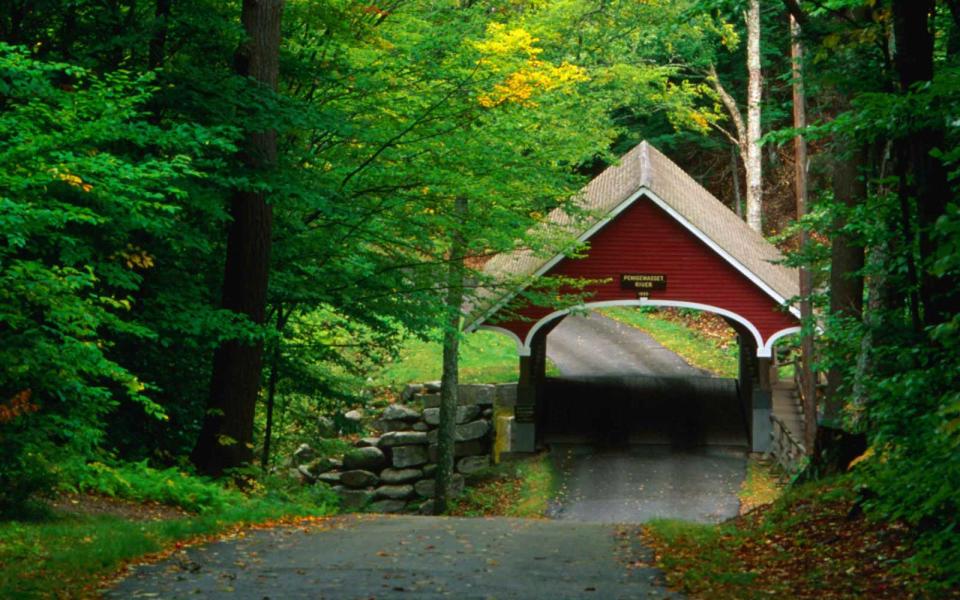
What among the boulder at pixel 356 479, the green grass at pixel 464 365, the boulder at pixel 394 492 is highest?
the green grass at pixel 464 365

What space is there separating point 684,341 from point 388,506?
15.6 metres

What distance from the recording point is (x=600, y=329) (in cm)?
4162

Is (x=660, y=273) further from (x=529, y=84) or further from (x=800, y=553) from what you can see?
(x=800, y=553)

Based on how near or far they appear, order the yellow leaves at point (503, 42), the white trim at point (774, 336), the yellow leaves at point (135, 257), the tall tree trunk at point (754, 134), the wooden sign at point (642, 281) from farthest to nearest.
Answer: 1. the tall tree trunk at point (754, 134)
2. the wooden sign at point (642, 281)
3. the white trim at point (774, 336)
4. the yellow leaves at point (503, 42)
5. the yellow leaves at point (135, 257)

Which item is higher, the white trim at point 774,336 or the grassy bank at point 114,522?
the white trim at point 774,336

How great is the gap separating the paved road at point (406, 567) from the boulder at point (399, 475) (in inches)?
585

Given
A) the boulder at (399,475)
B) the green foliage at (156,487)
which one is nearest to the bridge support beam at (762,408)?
the boulder at (399,475)

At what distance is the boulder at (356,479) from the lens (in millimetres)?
27609

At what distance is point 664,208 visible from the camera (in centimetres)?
2688

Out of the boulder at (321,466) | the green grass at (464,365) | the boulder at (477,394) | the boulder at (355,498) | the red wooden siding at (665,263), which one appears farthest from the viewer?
the green grass at (464,365)

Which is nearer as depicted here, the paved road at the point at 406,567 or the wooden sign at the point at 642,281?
the paved road at the point at 406,567

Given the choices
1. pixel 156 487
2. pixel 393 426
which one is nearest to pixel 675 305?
pixel 393 426

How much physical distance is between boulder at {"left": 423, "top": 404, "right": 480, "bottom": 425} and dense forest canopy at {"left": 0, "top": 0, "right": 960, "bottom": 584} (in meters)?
5.18

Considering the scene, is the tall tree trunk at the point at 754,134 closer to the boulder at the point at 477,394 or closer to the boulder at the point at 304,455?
the boulder at the point at 477,394
